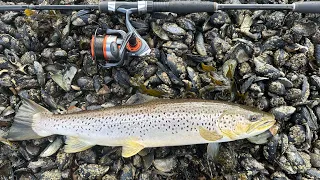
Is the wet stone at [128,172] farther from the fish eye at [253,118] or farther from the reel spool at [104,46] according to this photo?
the fish eye at [253,118]

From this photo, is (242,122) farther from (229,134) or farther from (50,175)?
(50,175)

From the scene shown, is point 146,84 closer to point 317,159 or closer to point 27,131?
point 27,131

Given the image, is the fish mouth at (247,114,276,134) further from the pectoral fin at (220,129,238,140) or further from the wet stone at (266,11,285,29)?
the wet stone at (266,11,285,29)

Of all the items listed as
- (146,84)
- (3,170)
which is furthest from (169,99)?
(3,170)

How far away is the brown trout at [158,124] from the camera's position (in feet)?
9.36

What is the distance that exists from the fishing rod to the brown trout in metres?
0.46

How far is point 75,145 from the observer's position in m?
3.05

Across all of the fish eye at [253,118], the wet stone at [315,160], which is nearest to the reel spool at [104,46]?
the fish eye at [253,118]

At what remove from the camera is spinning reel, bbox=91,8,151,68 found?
9.61 feet

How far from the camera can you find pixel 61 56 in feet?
10.5

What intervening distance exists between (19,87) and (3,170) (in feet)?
2.61

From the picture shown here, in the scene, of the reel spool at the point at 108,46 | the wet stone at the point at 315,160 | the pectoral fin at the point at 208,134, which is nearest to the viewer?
the pectoral fin at the point at 208,134

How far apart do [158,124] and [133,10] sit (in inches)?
40.2

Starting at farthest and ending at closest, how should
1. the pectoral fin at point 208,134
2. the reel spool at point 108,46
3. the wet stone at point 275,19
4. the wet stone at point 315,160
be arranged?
1. the wet stone at point 275,19
2. the wet stone at point 315,160
3. the reel spool at point 108,46
4. the pectoral fin at point 208,134
